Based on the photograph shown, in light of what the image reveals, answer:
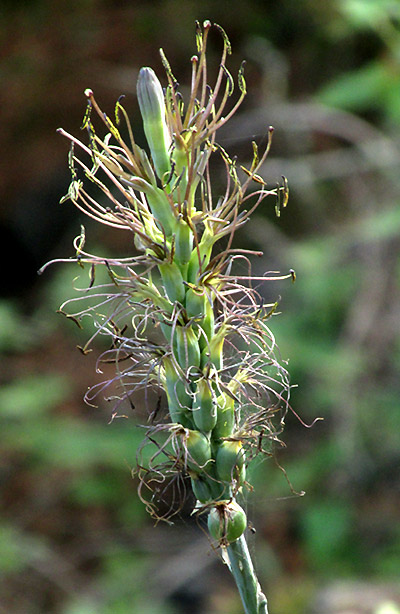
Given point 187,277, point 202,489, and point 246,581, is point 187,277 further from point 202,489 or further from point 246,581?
point 246,581

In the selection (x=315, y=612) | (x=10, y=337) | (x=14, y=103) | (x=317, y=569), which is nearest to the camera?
(x=315, y=612)

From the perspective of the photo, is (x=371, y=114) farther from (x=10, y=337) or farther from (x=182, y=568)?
(x=182, y=568)

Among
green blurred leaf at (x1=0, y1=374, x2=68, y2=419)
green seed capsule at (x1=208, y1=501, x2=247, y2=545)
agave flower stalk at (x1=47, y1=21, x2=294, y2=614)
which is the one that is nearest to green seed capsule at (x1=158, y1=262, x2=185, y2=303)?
agave flower stalk at (x1=47, y1=21, x2=294, y2=614)

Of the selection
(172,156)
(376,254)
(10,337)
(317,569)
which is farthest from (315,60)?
(172,156)

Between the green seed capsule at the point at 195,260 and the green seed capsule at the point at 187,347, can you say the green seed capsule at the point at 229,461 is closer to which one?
the green seed capsule at the point at 187,347

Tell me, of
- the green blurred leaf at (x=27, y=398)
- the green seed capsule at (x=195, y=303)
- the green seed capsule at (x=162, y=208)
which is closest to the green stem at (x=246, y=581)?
the green seed capsule at (x=195, y=303)

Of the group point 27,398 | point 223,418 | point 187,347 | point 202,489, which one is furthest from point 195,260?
point 27,398
